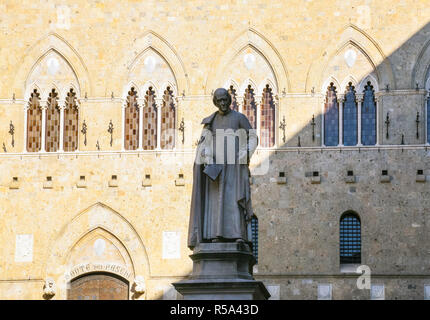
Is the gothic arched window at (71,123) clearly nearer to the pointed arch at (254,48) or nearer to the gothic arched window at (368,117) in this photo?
the pointed arch at (254,48)

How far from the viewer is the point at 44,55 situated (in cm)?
3175

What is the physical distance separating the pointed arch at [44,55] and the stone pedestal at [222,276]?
17.7m

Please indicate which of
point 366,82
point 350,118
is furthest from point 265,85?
point 366,82

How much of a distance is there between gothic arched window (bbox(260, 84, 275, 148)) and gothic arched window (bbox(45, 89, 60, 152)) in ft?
20.0

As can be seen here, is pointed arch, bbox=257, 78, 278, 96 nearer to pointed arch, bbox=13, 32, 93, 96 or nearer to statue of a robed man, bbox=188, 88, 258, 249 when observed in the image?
pointed arch, bbox=13, 32, 93, 96

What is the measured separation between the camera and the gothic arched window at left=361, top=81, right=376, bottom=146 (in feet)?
99.2

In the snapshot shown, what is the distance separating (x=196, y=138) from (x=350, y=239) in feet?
17.3

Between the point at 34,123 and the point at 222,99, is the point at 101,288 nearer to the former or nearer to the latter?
the point at 34,123

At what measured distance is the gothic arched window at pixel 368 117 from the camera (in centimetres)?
3025

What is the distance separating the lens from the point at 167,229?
30.3 metres

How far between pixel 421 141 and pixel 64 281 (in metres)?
10.9

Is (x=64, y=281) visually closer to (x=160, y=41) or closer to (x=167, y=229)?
(x=167, y=229)

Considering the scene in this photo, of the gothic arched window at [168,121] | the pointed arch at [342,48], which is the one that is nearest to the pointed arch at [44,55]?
the gothic arched window at [168,121]

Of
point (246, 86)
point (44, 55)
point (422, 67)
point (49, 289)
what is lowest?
point (49, 289)
